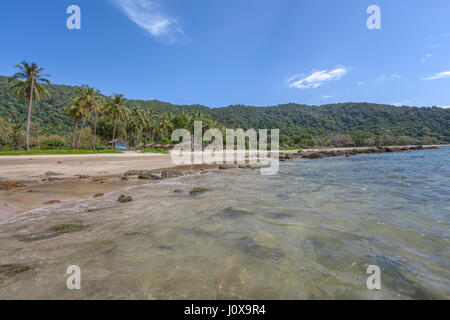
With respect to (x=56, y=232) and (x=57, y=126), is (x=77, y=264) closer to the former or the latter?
(x=56, y=232)

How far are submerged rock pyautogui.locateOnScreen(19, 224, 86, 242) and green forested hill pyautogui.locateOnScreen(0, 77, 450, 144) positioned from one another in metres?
95.5

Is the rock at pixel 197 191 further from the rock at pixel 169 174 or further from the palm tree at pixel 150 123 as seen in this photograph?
the palm tree at pixel 150 123

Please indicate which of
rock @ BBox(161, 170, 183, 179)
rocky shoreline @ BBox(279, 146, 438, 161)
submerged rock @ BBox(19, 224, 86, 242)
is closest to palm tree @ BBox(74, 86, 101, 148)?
rock @ BBox(161, 170, 183, 179)

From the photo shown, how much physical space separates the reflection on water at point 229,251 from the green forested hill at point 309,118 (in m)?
94.3

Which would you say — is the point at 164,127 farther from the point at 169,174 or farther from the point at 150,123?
the point at 169,174

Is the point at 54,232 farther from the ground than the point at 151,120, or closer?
closer

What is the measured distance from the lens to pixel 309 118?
144m

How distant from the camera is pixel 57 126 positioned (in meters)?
84.2

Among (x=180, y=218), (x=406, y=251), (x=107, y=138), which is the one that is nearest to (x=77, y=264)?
(x=180, y=218)

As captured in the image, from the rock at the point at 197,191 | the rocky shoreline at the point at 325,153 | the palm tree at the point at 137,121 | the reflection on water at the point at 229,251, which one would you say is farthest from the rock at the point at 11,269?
the palm tree at the point at 137,121

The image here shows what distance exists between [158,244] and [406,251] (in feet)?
14.2

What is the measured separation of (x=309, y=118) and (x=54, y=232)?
15734cm

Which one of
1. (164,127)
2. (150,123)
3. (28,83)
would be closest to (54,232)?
(28,83)

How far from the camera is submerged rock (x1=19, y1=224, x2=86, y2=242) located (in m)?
3.88
